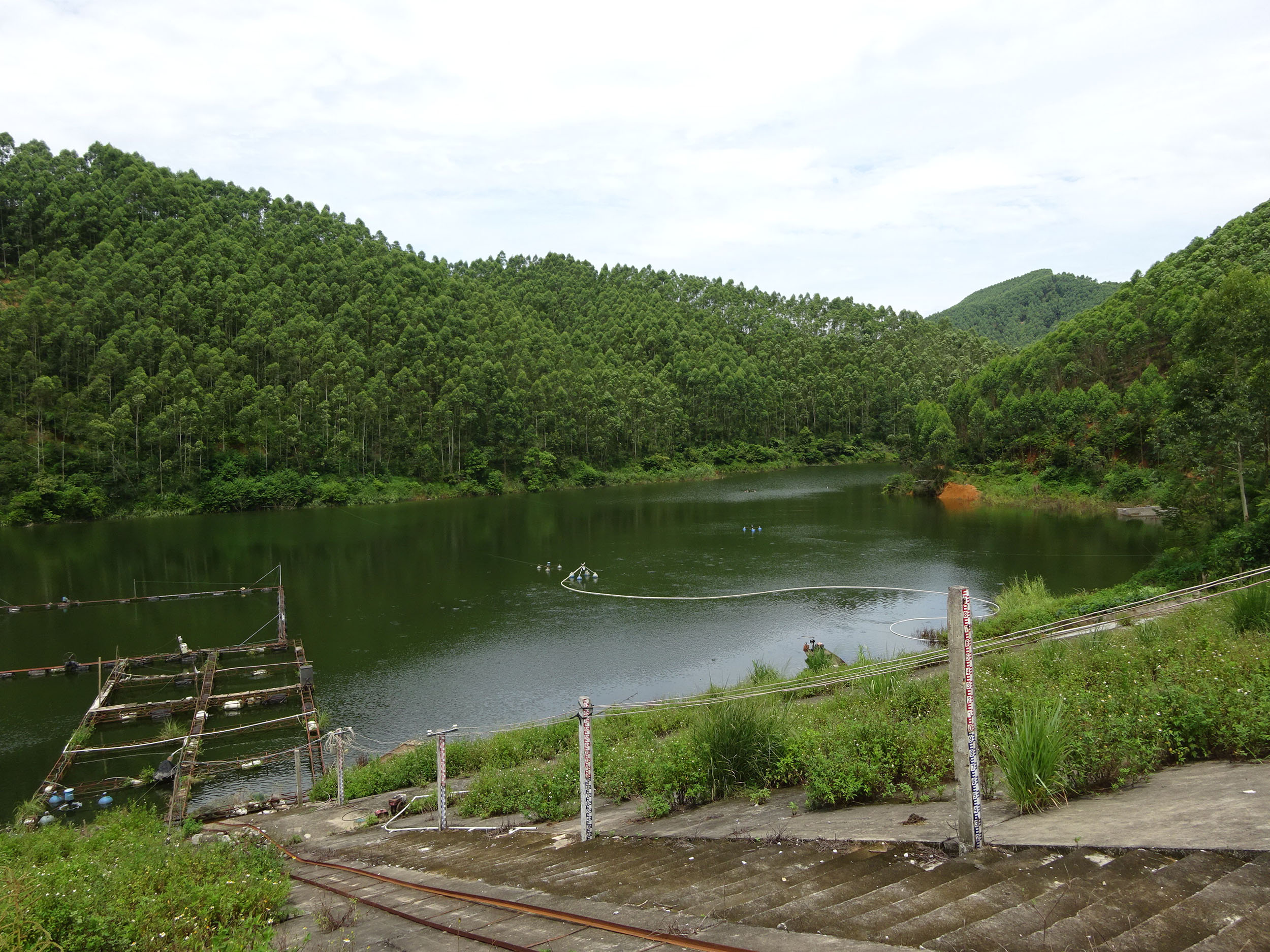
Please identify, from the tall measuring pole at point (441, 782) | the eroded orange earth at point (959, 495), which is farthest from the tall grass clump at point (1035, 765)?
the eroded orange earth at point (959, 495)

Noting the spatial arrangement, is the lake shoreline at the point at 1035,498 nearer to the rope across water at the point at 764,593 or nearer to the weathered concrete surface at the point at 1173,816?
the rope across water at the point at 764,593

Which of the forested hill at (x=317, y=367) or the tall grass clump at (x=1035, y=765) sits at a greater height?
the forested hill at (x=317, y=367)

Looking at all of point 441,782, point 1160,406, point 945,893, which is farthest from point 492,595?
point 1160,406

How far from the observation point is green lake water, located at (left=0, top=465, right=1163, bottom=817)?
2031 cm

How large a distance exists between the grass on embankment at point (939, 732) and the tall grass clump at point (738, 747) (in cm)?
1

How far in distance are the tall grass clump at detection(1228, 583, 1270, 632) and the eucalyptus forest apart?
15.6 metres

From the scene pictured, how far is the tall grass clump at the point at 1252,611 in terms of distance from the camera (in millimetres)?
8508

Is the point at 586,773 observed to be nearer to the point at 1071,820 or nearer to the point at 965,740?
the point at 965,740

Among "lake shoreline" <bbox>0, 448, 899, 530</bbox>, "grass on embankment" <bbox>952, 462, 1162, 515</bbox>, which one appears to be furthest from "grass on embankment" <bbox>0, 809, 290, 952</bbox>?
"lake shoreline" <bbox>0, 448, 899, 530</bbox>

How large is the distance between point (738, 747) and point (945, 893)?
369 centimetres

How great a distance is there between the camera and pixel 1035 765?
473 centimetres

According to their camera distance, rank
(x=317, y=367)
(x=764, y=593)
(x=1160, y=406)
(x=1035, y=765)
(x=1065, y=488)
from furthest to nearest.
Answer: (x=317, y=367)
(x=1065, y=488)
(x=1160, y=406)
(x=764, y=593)
(x=1035, y=765)

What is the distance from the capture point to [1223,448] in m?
24.5

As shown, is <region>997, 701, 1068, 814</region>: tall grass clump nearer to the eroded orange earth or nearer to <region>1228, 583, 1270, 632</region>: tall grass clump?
<region>1228, 583, 1270, 632</region>: tall grass clump
